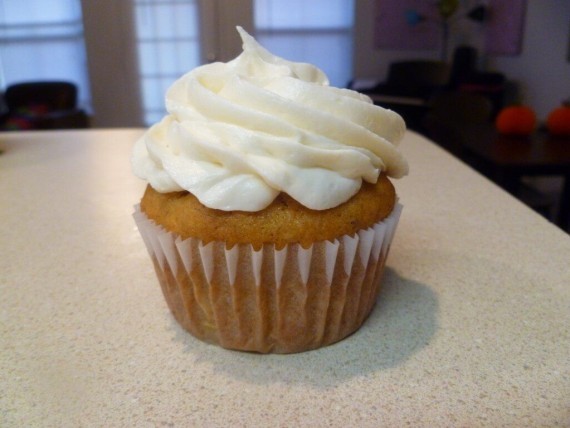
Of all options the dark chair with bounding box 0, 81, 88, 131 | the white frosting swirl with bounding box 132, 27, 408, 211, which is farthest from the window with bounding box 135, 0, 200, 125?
the white frosting swirl with bounding box 132, 27, 408, 211

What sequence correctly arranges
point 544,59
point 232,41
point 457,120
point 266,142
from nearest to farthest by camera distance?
point 266,142 < point 457,120 < point 232,41 < point 544,59

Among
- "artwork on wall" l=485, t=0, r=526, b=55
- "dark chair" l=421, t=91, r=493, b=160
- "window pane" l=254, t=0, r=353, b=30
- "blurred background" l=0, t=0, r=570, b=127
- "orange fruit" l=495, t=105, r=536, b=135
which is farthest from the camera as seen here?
"window pane" l=254, t=0, r=353, b=30

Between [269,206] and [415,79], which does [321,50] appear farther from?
[269,206]

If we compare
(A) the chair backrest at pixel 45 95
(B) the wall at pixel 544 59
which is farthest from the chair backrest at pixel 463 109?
(A) the chair backrest at pixel 45 95

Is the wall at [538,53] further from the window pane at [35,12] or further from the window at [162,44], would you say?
the window pane at [35,12]

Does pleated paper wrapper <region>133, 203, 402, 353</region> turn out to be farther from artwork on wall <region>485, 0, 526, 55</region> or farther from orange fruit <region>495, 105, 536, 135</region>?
artwork on wall <region>485, 0, 526, 55</region>

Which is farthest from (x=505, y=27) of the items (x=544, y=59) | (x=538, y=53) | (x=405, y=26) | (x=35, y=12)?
(x=35, y=12)
